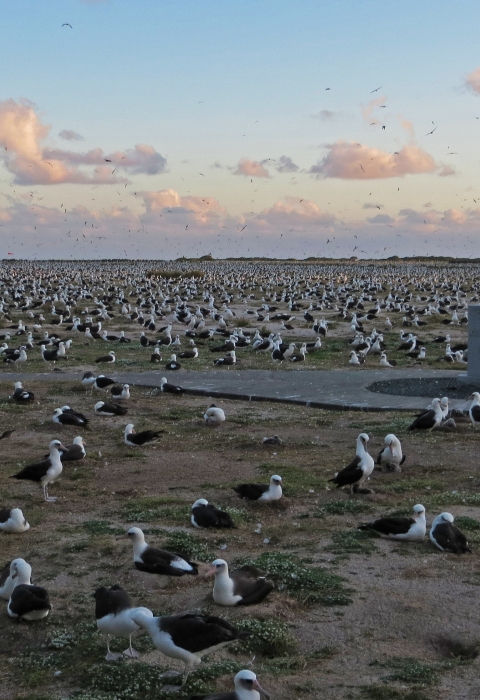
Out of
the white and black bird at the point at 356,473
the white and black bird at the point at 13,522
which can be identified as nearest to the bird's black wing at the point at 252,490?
the white and black bird at the point at 356,473

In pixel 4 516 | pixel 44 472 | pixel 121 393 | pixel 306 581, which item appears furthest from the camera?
pixel 121 393

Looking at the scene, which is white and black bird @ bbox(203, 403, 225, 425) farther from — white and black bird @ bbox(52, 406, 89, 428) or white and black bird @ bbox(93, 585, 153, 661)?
white and black bird @ bbox(93, 585, 153, 661)

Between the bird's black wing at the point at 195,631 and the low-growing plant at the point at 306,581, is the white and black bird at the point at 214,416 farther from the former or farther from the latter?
the bird's black wing at the point at 195,631

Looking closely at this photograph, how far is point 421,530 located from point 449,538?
44cm

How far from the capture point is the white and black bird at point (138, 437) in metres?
14.3

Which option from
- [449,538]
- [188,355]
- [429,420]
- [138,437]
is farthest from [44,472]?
[188,355]

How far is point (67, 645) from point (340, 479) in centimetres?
519

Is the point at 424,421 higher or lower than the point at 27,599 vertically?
higher

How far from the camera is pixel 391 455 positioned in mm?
12648

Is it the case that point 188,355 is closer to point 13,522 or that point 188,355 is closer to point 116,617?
point 13,522

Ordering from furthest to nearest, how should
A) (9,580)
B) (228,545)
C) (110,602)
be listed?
(228,545) → (9,580) → (110,602)

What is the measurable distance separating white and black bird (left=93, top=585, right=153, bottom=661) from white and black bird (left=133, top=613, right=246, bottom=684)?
0.80 ft

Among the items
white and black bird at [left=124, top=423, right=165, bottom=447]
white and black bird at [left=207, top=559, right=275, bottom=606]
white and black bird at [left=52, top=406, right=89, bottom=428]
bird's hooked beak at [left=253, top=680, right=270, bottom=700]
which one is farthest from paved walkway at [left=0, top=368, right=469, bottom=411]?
bird's hooked beak at [left=253, top=680, right=270, bottom=700]

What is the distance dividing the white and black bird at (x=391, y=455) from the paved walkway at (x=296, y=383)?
4.22 m
